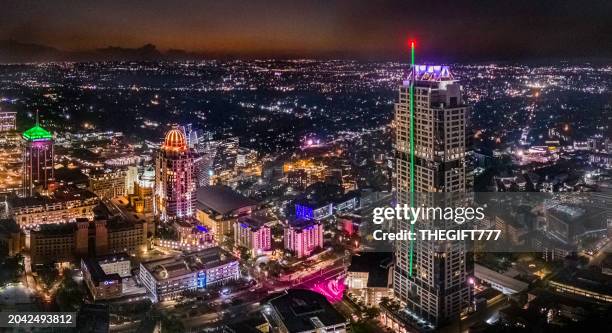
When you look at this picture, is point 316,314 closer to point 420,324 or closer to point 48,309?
point 420,324

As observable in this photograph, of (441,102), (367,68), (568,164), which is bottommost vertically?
(568,164)

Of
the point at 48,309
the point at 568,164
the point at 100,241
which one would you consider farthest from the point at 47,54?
the point at 568,164

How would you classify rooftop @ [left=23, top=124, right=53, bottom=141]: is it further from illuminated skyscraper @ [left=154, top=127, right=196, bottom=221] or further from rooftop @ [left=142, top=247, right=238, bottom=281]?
rooftop @ [left=142, top=247, right=238, bottom=281]

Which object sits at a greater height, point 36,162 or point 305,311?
point 36,162

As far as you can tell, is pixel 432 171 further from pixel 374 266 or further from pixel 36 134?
pixel 36 134

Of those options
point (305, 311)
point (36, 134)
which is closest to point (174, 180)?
point (36, 134)

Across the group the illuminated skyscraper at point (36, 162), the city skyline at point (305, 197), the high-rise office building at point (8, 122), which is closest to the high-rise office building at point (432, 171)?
the city skyline at point (305, 197)
